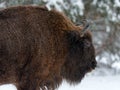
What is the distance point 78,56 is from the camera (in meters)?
7.01

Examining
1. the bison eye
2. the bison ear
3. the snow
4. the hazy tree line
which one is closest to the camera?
the bison ear

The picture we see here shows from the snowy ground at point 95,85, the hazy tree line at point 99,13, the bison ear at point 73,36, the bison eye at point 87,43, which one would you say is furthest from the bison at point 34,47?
the hazy tree line at point 99,13

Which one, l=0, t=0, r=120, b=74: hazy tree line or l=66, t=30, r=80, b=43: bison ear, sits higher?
l=0, t=0, r=120, b=74: hazy tree line

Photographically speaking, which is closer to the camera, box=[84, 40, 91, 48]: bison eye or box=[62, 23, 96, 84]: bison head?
box=[62, 23, 96, 84]: bison head

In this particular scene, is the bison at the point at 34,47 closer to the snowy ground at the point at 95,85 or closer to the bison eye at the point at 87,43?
the bison eye at the point at 87,43

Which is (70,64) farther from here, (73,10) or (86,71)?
(73,10)

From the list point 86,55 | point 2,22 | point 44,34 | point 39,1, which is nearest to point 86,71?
point 86,55

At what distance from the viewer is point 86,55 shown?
6984mm

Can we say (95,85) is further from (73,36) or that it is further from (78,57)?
(73,36)

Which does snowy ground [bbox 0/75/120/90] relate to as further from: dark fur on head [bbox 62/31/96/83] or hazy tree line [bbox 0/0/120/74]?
dark fur on head [bbox 62/31/96/83]

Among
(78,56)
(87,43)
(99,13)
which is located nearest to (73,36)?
(87,43)

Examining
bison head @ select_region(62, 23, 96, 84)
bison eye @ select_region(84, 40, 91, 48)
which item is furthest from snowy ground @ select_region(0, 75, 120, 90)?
bison eye @ select_region(84, 40, 91, 48)

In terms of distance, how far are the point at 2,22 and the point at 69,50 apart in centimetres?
120

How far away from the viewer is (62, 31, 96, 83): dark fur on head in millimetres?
6789
